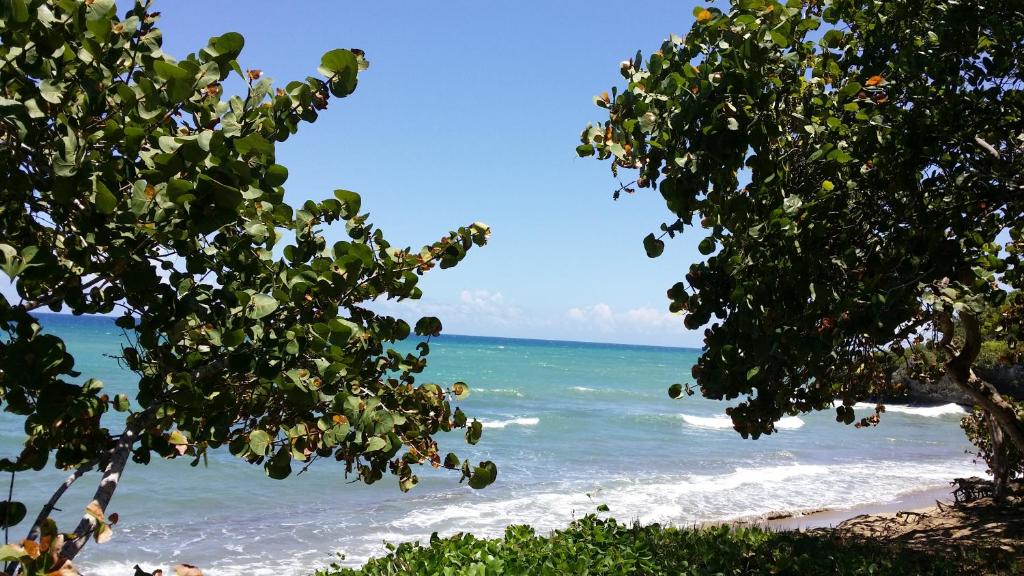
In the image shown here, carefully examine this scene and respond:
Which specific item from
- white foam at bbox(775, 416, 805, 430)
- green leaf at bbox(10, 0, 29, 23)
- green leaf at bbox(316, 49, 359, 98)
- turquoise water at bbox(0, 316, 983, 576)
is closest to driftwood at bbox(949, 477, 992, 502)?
turquoise water at bbox(0, 316, 983, 576)

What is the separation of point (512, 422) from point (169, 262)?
28.1m

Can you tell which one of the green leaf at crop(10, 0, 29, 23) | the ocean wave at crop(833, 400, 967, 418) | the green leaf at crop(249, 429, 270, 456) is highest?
the green leaf at crop(10, 0, 29, 23)

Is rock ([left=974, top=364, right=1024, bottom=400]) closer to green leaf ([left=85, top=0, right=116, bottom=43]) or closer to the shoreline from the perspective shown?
the shoreline

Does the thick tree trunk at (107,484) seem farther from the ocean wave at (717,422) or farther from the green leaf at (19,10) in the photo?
the ocean wave at (717,422)

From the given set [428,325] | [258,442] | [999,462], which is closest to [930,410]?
[999,462]

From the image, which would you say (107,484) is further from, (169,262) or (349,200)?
(349,200)

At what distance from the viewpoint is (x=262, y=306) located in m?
2.24

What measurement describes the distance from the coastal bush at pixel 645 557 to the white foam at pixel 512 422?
72.8 ft

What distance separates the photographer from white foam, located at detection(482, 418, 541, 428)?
29.0m

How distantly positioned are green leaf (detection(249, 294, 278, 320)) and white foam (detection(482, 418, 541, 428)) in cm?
2676

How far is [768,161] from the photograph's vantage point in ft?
13.1

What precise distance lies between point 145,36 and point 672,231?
2.74m

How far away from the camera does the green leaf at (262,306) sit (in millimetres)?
2213

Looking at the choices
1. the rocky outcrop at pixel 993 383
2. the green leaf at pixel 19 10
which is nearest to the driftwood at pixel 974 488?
the green leaf at pixel 19 10
